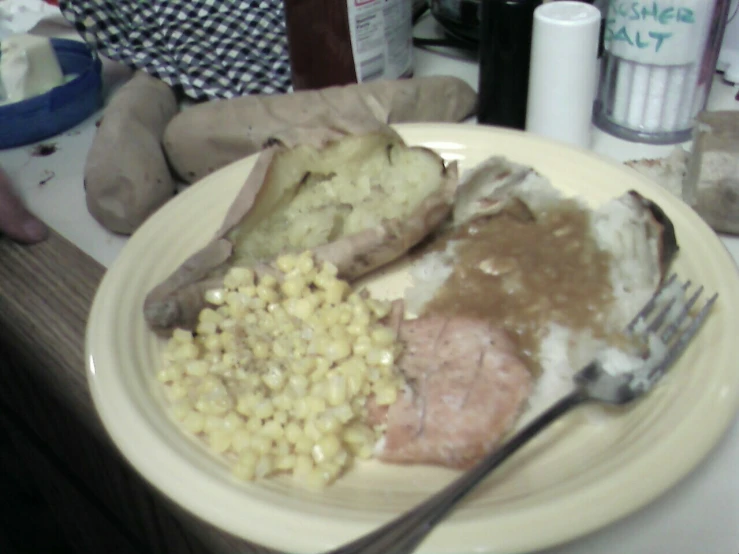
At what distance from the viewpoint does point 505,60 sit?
2.70 feet

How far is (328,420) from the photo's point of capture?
19.8 inches

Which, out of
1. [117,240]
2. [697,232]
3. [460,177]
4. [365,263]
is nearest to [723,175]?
[697,232]

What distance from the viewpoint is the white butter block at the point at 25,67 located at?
0.89 metres

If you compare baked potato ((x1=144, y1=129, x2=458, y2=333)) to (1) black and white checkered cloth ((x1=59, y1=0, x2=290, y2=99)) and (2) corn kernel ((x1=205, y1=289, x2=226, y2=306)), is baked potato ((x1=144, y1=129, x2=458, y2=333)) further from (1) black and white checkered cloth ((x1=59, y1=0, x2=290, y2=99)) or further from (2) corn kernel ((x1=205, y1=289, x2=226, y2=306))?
(1) black and white checkered cloth ((x1=59, y1=0, x2=290, y2=99))

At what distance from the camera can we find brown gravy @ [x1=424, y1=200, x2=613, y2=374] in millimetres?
587

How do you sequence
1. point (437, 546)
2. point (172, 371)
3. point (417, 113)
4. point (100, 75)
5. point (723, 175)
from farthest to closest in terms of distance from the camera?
point (100, 75) → point (417, 113) → point (723, 175) → point (172, 371) → point (437, 546)

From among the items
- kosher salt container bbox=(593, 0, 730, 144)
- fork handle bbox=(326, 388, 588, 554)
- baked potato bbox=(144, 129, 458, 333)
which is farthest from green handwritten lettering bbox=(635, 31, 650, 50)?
fork handle bbox=(326, 388, 588, 554)

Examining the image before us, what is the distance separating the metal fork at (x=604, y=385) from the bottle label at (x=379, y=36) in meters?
0.49

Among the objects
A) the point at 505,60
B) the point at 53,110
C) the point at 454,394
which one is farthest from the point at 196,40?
the point at 454,394

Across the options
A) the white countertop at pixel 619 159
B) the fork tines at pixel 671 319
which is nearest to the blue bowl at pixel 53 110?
the white countertop at pixel 619 159

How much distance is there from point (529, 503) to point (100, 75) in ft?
2.97

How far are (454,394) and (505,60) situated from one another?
481 millimetres

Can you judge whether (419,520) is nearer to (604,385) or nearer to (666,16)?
(604,385)

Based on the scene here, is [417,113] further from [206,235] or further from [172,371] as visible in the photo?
[172,371]
